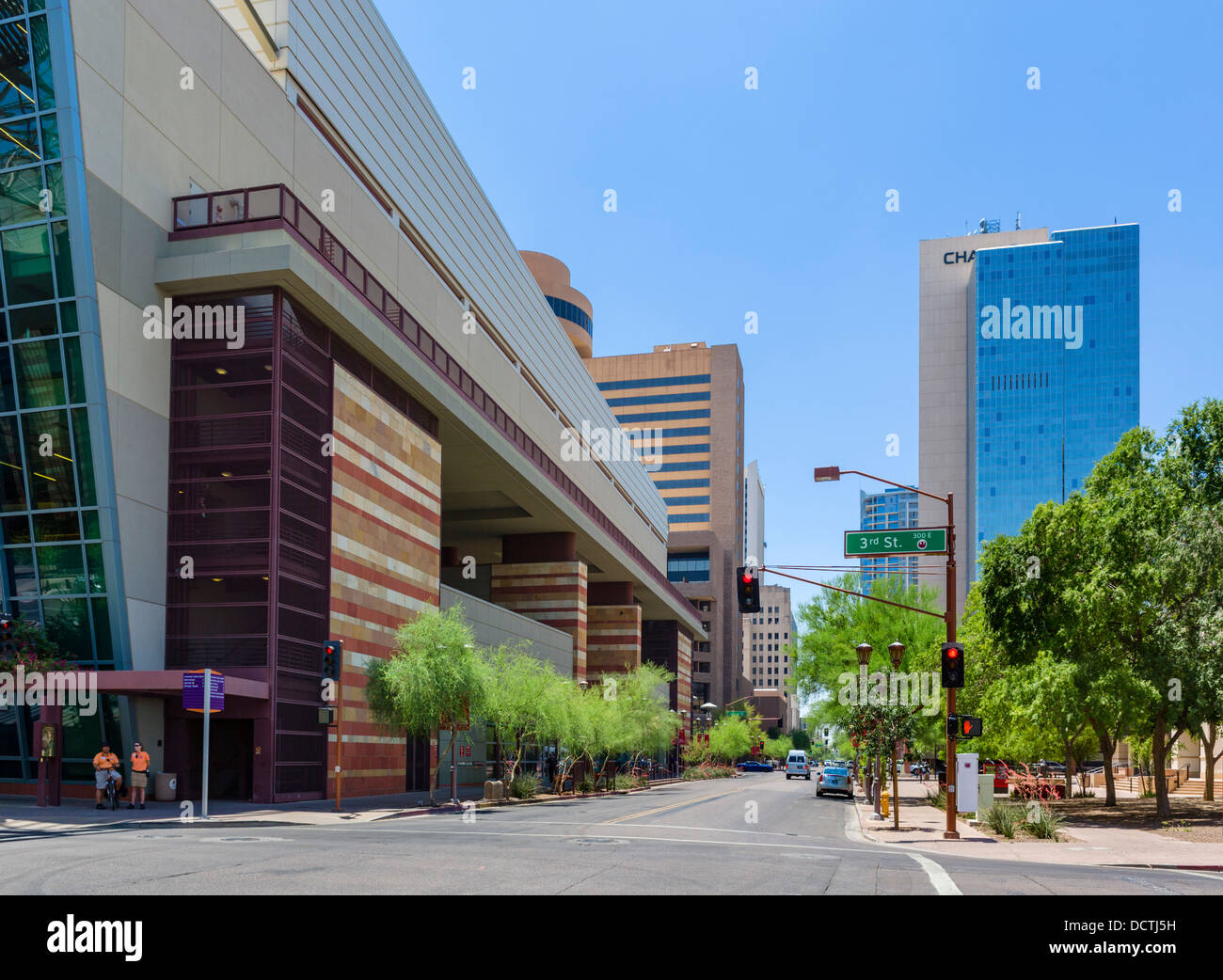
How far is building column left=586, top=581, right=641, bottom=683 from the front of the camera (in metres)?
82.9

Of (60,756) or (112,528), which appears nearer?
(60,756)

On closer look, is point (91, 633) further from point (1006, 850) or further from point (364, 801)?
point (1006, 850)

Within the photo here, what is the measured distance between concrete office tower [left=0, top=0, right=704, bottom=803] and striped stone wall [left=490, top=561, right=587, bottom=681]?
78.5 ft

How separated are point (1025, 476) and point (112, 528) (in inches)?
5750

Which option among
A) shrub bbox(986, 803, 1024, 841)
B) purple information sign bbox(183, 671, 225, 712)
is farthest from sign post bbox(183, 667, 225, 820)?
shrub bbox(986, 803, 1024, 841)

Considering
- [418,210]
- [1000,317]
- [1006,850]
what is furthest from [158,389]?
[1000,317]

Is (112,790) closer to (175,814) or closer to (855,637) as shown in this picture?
(175,814)

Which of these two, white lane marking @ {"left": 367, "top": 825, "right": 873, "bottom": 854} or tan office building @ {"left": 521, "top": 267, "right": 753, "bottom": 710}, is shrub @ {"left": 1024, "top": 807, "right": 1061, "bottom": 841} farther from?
tan office building @ {"left": 521, "top": 267, "right": 753, "bottom": 710}

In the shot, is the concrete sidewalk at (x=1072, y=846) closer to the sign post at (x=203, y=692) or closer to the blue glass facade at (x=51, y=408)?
the sign post at (x=203, y=692)

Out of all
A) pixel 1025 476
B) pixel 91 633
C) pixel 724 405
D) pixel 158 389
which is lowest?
pixel 91 633

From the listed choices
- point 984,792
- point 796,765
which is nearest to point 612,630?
point 796,765

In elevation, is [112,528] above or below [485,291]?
below

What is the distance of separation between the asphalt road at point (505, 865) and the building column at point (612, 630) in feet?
186
